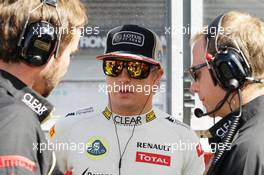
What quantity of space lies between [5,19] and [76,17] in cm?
29

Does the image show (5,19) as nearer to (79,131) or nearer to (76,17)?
(76,17)

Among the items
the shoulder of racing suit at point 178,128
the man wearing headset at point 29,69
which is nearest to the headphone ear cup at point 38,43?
the man wearing headset at point 29,69

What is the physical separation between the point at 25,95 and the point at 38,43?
0.21 metres

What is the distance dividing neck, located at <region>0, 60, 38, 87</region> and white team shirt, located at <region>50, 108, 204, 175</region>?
0.92 meters

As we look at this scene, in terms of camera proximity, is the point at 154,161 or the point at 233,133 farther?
the point at 154,161

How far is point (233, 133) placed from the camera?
6.33 feet

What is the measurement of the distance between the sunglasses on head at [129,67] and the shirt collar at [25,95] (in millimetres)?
944

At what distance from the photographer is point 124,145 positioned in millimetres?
2682

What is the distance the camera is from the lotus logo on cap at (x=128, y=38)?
2.78m

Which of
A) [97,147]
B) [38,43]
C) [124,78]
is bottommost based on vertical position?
[97,147]

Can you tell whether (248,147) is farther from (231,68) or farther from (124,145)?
(124,145)

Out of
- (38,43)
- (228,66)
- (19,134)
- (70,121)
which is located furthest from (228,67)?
(70,121)

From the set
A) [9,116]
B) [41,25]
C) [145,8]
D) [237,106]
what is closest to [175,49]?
[145,8]


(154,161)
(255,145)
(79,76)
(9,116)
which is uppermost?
(9,116)
